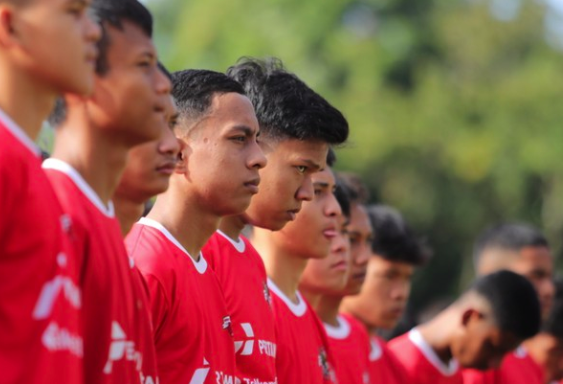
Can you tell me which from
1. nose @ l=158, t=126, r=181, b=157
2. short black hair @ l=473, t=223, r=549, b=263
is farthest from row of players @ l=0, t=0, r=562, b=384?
short black hair @ l=473, t=223, r=549, b=263

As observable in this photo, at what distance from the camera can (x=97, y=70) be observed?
13.3 feet

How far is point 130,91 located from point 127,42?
0.18 metres

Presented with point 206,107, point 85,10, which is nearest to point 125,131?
point 85,10

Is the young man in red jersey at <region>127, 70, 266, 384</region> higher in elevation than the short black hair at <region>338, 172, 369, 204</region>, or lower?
lower

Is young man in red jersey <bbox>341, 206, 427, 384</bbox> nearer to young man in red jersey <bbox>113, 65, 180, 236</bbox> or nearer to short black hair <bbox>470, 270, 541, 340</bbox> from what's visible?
short black hair <bbox>470, 270, 541, 340</bbox>

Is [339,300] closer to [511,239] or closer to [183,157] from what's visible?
[183,157]

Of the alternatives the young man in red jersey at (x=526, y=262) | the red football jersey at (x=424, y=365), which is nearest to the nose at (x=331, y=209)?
the red football jersey at (x=424, y=365)

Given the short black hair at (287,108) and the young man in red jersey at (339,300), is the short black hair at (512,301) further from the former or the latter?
the short black hair at (287,108)

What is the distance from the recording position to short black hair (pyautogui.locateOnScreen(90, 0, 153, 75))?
4078 mm

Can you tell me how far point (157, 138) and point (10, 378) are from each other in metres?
1.00

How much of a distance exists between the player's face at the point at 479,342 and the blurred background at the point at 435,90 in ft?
56.4

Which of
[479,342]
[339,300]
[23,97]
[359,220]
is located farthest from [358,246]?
[23,97]

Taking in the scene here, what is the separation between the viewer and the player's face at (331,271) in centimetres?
735

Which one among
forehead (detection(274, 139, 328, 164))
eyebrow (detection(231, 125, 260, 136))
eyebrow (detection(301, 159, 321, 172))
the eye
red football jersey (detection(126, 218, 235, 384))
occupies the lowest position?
red football jersey (detection(126, 218, 235, 384))
